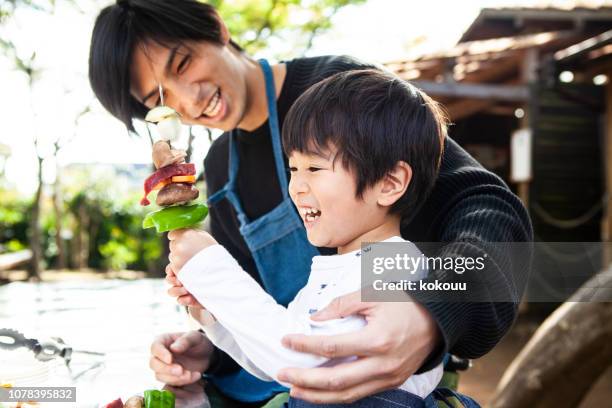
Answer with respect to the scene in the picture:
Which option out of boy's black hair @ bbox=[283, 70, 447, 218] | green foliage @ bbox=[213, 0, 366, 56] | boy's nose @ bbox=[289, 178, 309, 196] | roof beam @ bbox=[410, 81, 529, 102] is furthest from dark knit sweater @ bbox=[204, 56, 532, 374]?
green foliage @ bbox=[213, 0, 366, 56]

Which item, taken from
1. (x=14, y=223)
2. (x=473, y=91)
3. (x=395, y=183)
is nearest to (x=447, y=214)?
(x=395, y=183)

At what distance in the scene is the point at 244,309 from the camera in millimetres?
1185

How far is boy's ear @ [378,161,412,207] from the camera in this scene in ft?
4.45

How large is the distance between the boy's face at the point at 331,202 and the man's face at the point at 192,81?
59cm

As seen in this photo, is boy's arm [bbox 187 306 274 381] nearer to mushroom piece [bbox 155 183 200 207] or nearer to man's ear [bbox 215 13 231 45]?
mushroom piece [bbox 155 183 200 207]

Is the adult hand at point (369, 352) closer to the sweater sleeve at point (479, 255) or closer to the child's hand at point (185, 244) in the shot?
the sweater sleeve at point (479, 255)

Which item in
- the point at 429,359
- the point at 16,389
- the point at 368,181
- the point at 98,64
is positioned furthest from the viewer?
the point at 98,64

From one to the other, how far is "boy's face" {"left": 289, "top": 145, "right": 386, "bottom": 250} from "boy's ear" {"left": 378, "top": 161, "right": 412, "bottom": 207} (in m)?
0.02

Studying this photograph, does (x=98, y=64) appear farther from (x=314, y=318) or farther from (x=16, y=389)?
(x=314, y=318)

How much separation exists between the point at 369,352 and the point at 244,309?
0.94 feet

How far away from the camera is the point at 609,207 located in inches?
278

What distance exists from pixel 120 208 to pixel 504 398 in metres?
14.1

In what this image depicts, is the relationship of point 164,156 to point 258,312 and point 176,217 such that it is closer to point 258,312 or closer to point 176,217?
point 176,217

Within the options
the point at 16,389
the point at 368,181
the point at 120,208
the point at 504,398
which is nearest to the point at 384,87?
the point at 368,181
